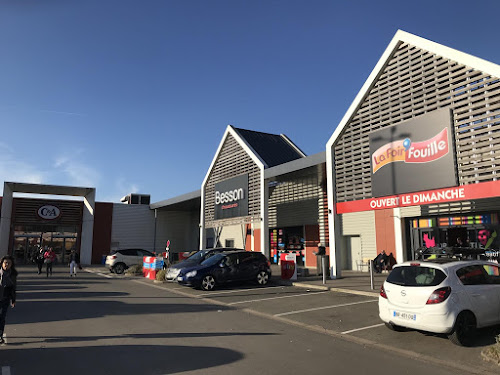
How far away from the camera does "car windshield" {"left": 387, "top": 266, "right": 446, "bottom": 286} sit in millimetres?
6898

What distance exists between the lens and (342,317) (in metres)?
9.44

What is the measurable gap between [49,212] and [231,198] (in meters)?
17.4

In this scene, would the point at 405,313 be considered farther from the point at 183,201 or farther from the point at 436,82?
the point at 183,201

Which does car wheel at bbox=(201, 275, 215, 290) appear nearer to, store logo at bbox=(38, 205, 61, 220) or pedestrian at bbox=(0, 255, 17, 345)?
pedestrian at bbox=(0, 255, 17, 345)

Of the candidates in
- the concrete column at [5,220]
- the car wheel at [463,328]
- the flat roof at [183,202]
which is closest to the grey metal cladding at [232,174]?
the flat roof at [183,202]

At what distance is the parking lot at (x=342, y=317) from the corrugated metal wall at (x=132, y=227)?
2108 centimetres

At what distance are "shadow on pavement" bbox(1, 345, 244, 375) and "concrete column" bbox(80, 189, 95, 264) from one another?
94.1 ft

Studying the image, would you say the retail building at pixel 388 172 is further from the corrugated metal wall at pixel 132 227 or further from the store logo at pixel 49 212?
the corrugated metal wall at pixel 132 227

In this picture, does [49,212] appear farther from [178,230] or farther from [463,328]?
[463,328]

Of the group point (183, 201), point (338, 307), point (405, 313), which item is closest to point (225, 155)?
point (183, 201)

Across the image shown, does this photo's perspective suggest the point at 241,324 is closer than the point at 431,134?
Yes

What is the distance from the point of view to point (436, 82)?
14094mm

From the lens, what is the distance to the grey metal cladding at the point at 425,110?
12430 mm

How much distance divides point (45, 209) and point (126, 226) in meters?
6.90
